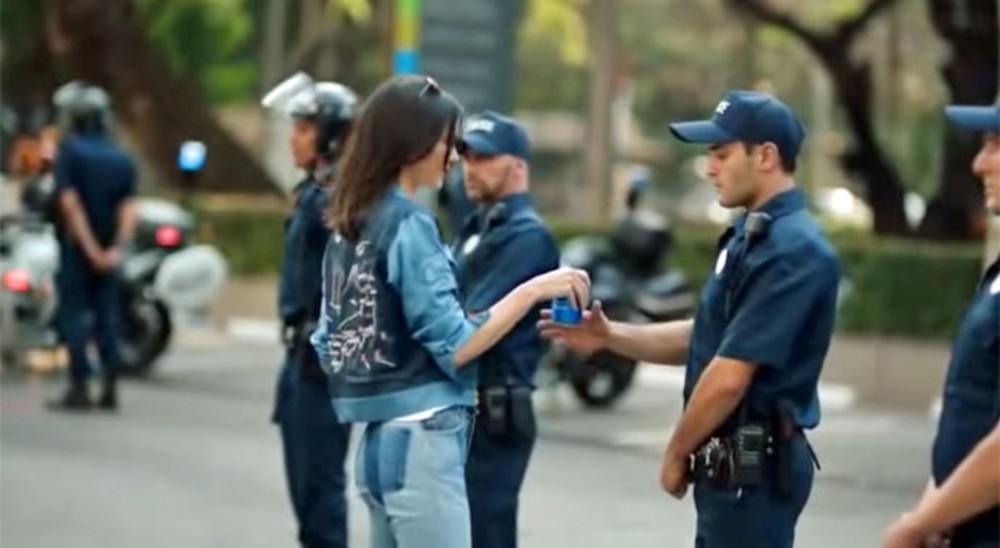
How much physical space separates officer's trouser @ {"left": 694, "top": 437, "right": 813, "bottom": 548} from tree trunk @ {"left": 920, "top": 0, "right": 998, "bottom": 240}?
40.1ft

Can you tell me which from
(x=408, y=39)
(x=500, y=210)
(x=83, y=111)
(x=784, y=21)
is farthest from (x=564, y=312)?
(x=784, y=21)

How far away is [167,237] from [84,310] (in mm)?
2571

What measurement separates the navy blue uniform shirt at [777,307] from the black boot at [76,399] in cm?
935

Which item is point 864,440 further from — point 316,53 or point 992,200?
point 316,53

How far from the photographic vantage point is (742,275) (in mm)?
6121

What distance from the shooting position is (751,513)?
20.2 ft

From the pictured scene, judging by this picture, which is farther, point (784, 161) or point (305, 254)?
point (305, 254)

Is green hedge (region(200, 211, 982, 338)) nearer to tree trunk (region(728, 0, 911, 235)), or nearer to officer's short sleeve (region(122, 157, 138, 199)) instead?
tree trunk (region(728, 0, 911, 235))

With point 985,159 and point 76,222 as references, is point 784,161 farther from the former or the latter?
point 76,222

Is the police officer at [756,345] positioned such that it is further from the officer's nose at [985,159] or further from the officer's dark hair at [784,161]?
the officer's nose at [985,159]

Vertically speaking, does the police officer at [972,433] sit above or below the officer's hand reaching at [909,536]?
above

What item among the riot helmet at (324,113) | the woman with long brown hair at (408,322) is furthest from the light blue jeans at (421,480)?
the riot helmet at (324,113)

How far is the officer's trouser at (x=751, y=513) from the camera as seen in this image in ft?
20.2

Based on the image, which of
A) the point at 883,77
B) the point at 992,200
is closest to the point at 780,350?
the point at 992,200
